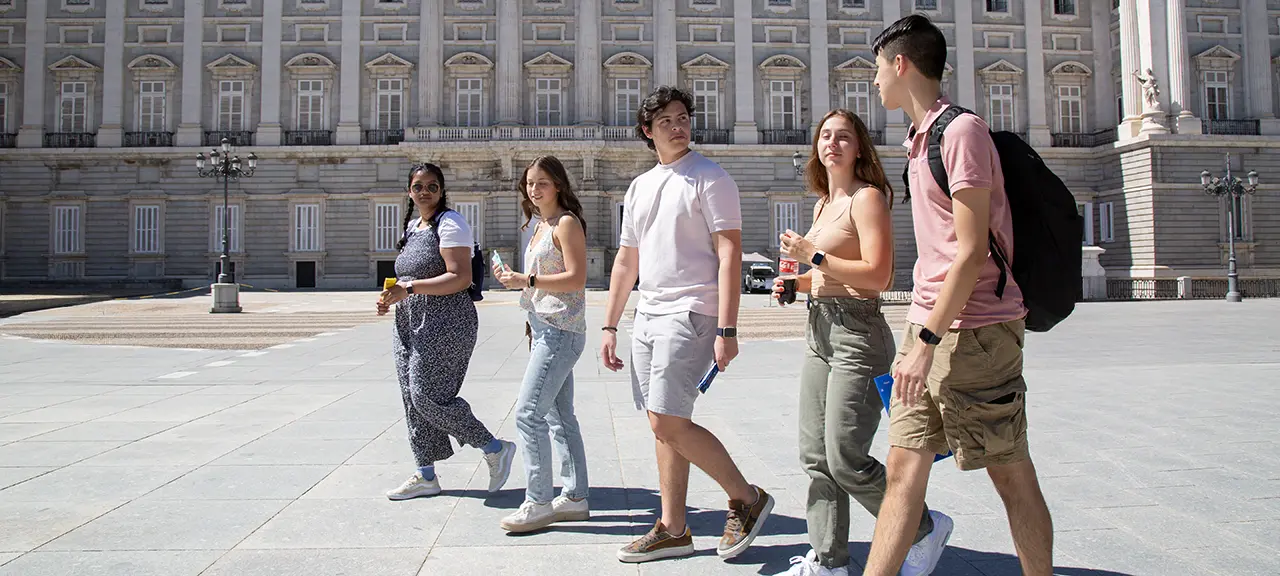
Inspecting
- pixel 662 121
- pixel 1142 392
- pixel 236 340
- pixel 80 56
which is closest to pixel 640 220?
pixel 662 121

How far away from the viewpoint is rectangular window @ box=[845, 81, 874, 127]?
113 feet

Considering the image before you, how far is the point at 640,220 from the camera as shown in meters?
3.55

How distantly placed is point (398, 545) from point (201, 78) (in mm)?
35659

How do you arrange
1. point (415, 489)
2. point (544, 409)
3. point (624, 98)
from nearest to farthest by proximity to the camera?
point (544, 409), point (415, 489), point (624, 98)

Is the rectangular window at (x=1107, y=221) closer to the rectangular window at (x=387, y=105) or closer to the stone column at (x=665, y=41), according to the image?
the stone column at (x=665, y=41)

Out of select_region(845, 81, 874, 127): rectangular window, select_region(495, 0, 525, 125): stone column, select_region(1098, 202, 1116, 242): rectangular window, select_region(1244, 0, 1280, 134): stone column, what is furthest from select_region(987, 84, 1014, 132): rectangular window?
select_region(495, 0, 525, 125): stone column

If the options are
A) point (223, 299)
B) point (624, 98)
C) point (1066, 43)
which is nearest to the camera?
point (223, 299)

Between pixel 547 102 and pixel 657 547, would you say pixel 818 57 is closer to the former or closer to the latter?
pixel 547 102

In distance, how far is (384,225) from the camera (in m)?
33.2

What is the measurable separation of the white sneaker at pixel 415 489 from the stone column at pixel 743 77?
30.8 m

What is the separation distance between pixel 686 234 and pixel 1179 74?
→ 119 feet

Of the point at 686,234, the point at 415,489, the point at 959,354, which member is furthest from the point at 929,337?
the point at 415,489

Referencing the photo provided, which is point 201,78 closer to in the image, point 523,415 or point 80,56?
point 80,56

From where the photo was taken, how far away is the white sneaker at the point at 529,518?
3.64 metres
